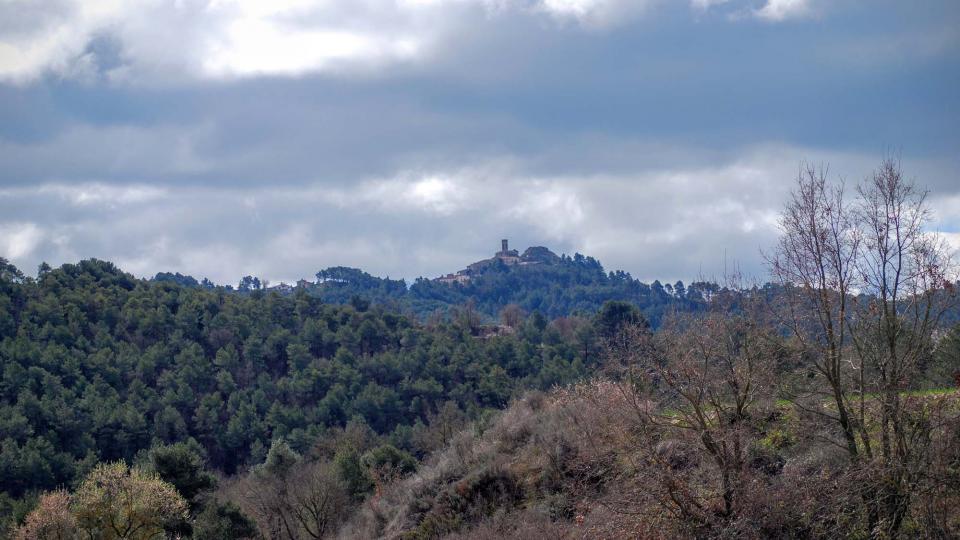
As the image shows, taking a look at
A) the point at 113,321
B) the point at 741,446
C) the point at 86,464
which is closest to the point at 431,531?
the point at 741,446

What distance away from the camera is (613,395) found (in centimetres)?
2036

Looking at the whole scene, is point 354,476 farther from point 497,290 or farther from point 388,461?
point 497,290

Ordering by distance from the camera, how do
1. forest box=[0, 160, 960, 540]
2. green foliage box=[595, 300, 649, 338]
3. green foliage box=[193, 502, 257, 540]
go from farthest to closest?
1. green foliage box=[595, 300, 649, 338]
2. green foliage box=[193, 502, 257, 540]
3. forest box=[0, 160, 960, 540]

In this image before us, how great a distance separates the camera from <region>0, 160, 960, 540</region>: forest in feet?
54.3

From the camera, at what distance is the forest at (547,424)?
16547 mm

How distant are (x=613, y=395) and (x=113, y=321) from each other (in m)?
65.0

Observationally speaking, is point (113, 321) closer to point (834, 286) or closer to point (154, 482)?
point (154, 482)

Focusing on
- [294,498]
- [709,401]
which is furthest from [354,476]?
[709,401]

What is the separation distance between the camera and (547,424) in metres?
28.1

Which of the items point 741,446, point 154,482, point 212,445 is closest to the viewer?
point 741,446

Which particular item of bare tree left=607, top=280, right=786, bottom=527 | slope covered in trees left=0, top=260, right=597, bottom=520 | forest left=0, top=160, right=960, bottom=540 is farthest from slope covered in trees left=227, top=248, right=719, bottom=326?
bare tree left=607, top=280, right=786, bottom=527

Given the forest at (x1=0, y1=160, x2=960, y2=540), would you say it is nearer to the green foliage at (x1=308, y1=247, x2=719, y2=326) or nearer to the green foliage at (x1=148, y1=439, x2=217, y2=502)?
the green foliage at (x1=148, y1=439, x2=217, y2=502)

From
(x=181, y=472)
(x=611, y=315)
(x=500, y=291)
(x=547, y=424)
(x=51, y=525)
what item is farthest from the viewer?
(x=500, y=291)

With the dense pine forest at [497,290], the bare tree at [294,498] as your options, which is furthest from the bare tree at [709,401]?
the dense pine forest at [497,290]
